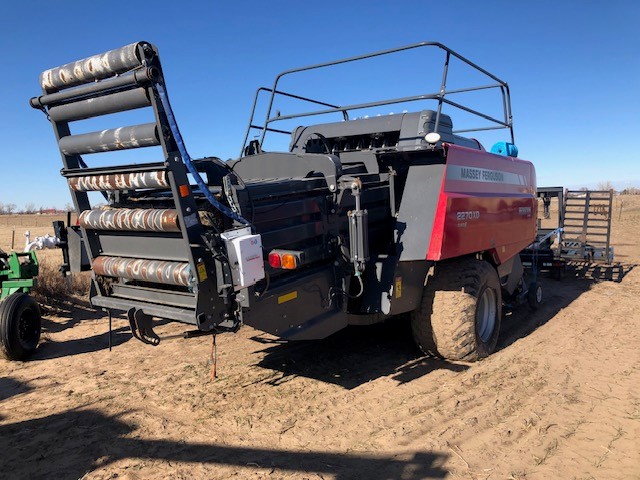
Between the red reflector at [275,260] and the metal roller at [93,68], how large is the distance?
151 cm

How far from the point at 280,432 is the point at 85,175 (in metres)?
2.39

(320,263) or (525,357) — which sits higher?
(320,263)

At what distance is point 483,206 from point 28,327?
530 centimetres

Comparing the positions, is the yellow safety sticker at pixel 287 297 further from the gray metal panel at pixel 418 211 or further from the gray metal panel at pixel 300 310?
the gray metal panel at pixel 418 211

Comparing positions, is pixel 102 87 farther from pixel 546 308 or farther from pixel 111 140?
pixel 546 308

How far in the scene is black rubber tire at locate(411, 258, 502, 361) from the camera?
15.2ft

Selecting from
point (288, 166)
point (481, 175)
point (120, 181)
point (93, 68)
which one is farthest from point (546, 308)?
point (93, 68)

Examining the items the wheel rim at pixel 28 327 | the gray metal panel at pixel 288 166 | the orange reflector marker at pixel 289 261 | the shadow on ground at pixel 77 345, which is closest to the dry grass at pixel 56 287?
the shadow on ground at pixel 77 345

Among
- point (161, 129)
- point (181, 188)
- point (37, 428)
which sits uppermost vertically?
point (161, 129)

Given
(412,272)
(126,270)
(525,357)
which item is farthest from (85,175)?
(525,357)

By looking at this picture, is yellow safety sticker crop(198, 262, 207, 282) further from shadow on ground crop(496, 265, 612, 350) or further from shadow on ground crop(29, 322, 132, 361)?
shadow on ground crop(496, 265, 612, 350)

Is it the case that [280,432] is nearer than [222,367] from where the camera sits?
Yes

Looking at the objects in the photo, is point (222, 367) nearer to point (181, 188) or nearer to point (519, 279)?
point (181, 188)

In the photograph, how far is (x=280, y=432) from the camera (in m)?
3.50
